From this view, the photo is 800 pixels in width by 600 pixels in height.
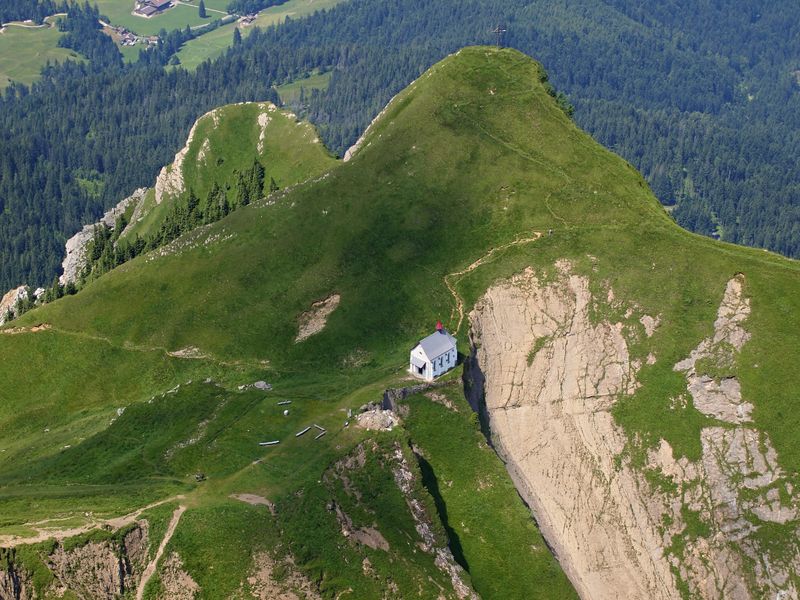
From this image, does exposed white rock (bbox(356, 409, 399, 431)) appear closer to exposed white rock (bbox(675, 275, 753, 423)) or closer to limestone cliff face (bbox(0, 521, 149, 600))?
limestone cliff face (bbox(0, 521, 149, 600))

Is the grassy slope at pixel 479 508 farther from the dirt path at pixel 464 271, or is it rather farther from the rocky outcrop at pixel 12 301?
the rocky outcrop at pixel 12 301

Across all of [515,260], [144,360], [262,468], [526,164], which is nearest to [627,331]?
[515,260]

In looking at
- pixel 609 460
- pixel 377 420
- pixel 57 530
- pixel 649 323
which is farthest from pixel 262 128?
pixel 57 530

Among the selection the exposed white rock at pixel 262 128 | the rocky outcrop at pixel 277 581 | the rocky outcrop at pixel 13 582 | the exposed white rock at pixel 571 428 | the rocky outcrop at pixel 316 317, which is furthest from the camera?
the exposed white rock at pixel 262 128

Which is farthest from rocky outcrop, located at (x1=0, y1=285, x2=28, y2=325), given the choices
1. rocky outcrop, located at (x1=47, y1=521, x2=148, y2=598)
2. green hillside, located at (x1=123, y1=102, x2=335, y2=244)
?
rocky outcrop, located at (x1=47, y1=521, x2=148, y2=598)

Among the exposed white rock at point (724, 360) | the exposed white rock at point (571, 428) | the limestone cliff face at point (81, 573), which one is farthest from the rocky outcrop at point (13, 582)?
the exposed white rock at point (724, 360)

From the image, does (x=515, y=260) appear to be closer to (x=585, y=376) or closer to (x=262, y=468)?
(x=585, y=376)
